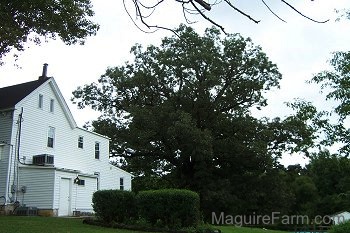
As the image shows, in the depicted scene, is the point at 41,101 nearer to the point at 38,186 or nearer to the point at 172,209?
the point at 38,186

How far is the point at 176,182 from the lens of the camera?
136 feet

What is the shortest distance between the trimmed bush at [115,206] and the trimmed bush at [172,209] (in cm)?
132

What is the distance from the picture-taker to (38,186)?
88.5ft

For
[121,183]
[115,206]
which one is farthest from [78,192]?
[115,206]

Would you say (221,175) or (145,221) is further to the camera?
(221,175)

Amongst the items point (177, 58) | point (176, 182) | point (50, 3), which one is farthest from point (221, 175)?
point (50, 3)

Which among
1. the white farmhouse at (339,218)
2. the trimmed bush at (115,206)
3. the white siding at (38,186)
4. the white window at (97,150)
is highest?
the white window at (97,150)

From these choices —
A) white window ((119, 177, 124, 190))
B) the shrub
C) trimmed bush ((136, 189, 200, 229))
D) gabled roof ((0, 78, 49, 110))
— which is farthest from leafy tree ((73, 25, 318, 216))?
the shrub

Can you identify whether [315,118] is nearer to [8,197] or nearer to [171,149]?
[8,197]

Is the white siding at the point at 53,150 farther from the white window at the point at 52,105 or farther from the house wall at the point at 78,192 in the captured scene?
the white window at the point at 52,105

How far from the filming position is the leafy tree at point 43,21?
1684 cm

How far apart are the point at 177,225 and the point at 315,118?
27.7ft

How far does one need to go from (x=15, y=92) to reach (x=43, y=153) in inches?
175

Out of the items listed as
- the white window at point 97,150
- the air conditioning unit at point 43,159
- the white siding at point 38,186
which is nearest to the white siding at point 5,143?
the white siding at point 38,186
